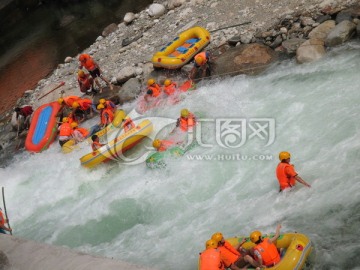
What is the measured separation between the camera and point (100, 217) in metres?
8.73

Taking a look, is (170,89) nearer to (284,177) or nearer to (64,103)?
(64,103)

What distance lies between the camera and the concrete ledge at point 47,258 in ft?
19.0

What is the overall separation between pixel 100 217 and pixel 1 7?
71.2 ft

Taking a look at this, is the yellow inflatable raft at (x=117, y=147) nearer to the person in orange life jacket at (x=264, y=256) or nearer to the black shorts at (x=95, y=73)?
the black shorts at (x=95, y=73)

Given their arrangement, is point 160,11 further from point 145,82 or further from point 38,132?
point 38,132

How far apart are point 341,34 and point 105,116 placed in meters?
5.90

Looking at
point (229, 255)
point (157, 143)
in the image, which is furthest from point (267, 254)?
point (157, 143)

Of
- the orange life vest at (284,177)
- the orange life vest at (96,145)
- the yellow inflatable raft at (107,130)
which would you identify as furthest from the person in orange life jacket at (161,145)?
the orange life vest at (284,177)

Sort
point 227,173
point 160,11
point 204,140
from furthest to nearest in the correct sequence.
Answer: point 160,11, point 204,140, point 227,173

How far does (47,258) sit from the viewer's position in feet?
20.6

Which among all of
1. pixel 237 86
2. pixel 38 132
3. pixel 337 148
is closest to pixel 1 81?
pixel 38 132

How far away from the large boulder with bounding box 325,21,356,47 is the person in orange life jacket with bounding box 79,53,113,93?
244 inches

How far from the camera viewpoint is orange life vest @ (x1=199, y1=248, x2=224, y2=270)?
5.64 metres

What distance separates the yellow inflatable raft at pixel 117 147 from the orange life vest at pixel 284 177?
12.0ft
